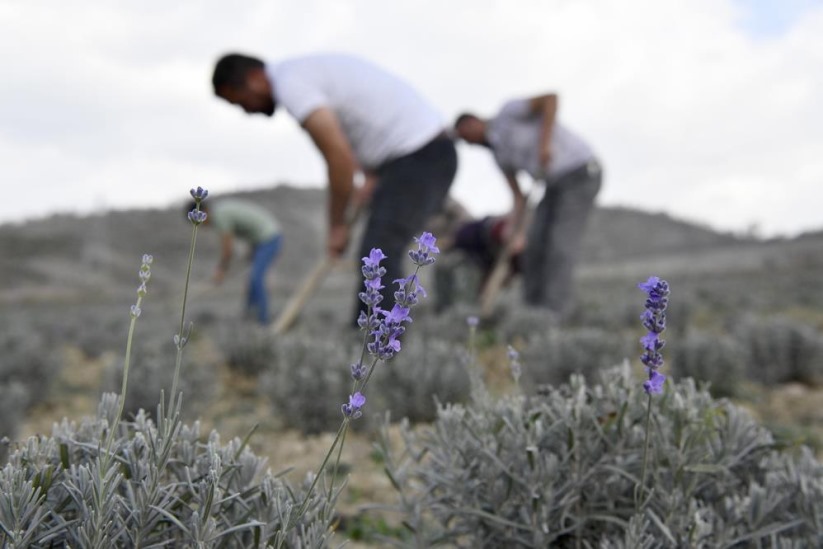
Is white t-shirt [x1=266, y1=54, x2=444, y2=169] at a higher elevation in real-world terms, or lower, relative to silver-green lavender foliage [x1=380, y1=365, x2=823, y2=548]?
higher

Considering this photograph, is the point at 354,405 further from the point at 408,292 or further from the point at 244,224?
the point at 244,224

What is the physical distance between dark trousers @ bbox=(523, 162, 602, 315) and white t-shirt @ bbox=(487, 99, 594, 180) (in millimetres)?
116

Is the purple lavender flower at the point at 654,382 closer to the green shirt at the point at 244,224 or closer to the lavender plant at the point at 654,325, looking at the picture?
the lavender plant at the point at 654,325

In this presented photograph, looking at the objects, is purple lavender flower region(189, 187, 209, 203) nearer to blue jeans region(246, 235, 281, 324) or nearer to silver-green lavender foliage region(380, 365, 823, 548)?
silver-green lavender foliage region(380, 365, 823, 548)

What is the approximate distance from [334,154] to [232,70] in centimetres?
70

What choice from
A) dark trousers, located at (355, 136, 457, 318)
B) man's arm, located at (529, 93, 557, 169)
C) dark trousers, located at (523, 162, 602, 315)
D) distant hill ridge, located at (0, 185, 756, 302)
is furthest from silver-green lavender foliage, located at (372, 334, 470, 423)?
distant hill ridge, located at (0, 185, 756, 302)

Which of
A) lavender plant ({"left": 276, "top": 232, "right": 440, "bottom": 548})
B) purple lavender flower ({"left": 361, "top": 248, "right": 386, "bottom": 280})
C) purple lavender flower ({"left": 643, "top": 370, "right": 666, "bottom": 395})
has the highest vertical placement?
purple lavender flower ({"left": 361, "top": 248, "right": 386, "bottom": 280})

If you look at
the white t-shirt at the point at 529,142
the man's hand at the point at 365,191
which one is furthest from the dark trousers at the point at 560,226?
the man's hand at the point at 365,191


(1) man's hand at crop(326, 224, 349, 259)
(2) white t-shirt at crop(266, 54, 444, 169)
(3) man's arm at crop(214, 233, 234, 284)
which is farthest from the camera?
(3) man's arm at crop(214, 233, 234, 284)

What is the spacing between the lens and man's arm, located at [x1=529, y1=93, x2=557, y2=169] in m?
6.16

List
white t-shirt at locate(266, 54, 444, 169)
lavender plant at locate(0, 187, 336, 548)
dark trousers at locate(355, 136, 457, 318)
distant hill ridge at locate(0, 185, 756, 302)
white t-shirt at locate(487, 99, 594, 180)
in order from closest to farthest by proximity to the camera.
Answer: lavender plant at locate(0, 187, 336, 548) → white t-shirt at locate(266, 54, 444, 169) → dark trousers at locate(355, 136, 457, 318) → white t-shirt at locate(487, 99, 594, 180) → distant hill ridge at locate(0, 185, 756, 302)

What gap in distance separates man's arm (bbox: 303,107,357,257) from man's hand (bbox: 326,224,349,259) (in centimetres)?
19

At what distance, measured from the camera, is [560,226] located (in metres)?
6.57

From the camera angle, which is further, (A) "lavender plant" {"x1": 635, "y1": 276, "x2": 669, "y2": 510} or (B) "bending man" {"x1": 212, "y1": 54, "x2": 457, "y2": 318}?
(B) "bending man" {"x1": 212, "y1": 54, "x2": 457, "y2": 318}
